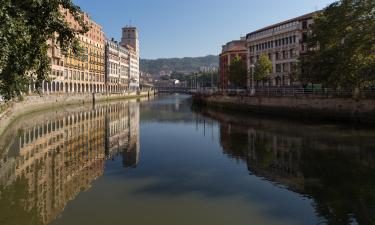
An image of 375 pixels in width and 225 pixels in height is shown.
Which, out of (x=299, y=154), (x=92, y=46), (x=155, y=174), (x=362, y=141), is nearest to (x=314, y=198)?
(x=155, y=174)

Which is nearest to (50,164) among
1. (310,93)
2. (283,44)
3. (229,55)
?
(310,93)

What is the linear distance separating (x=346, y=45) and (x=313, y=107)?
1174cm

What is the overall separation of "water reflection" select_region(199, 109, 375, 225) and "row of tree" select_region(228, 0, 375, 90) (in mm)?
8799

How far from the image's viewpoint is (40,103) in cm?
7962

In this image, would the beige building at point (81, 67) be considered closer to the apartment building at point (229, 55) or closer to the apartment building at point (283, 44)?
the apartment building at point (229, 55)

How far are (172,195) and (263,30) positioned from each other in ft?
350

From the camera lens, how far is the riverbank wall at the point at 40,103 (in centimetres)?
4819

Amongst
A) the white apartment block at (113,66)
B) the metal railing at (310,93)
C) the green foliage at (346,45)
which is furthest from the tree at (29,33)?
the white apartment block at (113,66)

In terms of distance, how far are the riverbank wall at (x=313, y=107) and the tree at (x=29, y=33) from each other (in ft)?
134

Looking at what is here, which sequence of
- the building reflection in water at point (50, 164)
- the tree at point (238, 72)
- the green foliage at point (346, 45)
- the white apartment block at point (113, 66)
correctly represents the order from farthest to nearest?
the white apartment block at point (113, 66) → the tree at point (238, 72) → the green foliage at point (346, 45) → the building reflection in water at point (50, 164)

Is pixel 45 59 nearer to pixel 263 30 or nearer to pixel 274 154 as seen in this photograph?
pixel 274 154

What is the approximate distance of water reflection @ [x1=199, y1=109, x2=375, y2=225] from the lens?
18.5 metres

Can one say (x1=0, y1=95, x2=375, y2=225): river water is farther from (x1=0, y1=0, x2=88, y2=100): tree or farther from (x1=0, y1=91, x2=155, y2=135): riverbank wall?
(x1=0, y1=91, x2=155, y2=135): riverbank wall

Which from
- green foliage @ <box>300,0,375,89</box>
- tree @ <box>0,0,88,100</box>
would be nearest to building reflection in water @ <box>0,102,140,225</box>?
tree @ <box>0,0,88,100</box>
